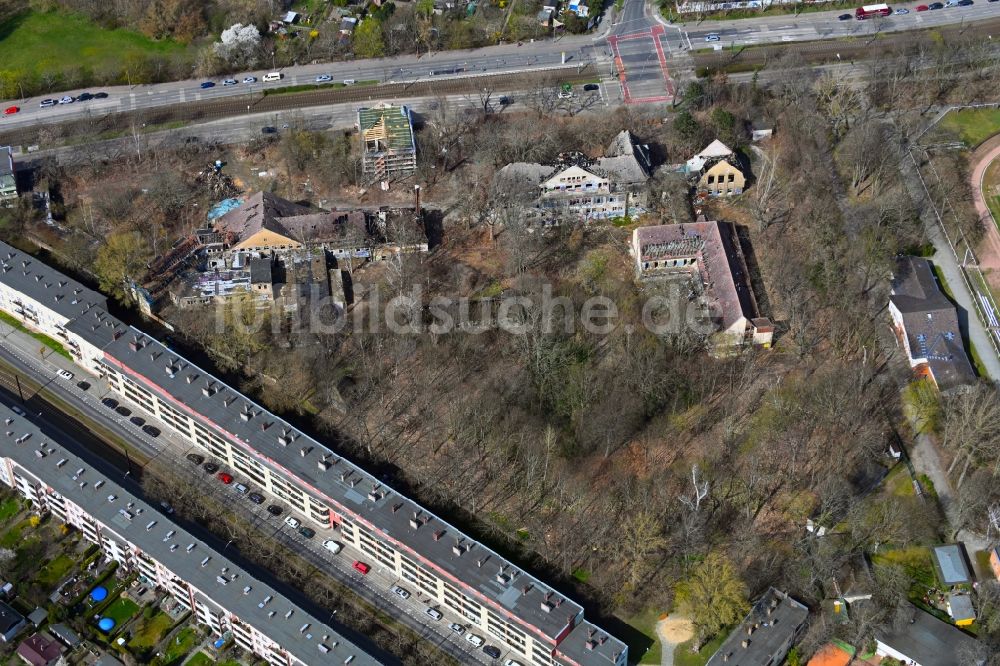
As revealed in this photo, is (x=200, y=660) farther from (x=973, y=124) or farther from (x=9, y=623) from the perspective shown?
(x=973, y=124)

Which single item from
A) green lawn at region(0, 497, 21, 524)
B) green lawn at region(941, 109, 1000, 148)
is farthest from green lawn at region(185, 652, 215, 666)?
green lawn at region(941, 109, 1000, 148)

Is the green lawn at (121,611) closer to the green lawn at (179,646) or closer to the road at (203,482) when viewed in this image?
the green lawn at (179,646)

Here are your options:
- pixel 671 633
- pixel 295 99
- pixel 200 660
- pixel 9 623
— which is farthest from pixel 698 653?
pixel 295 99

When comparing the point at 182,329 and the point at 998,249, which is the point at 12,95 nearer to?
the point at 182,329

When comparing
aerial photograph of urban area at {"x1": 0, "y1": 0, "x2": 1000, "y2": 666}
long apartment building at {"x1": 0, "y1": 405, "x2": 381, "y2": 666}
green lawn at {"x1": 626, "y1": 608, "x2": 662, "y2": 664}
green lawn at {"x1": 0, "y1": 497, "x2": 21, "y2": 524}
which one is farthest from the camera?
green lawn at {"x1": 0, "y1": 497, "x2": 21, "y2": 524}

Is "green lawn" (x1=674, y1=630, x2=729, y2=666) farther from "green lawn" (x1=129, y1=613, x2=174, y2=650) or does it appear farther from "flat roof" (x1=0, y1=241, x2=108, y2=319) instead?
"flat roof" (x1=0, y1=241, x2=108, y2=319)

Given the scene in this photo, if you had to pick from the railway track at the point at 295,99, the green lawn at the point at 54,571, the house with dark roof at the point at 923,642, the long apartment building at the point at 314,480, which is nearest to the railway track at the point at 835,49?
the railway track at the point at 295,99
